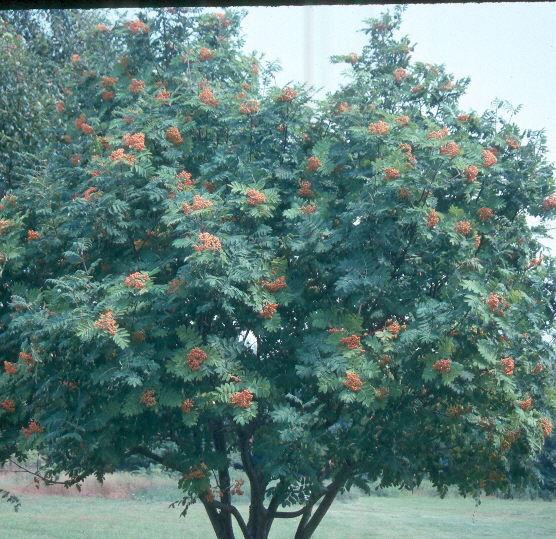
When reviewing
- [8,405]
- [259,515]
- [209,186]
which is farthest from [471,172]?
[8,405]

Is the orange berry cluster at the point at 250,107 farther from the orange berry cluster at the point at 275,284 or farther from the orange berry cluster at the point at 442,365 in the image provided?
the orange berry cluster at the point at 442,365

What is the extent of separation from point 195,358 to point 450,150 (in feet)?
9.80

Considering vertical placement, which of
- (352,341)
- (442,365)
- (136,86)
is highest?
(136,86)

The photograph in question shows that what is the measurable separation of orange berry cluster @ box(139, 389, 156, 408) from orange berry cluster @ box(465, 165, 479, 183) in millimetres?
3598

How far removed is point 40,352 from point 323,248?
284cm

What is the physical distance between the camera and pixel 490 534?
1697cm

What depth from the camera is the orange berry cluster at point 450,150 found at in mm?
7020

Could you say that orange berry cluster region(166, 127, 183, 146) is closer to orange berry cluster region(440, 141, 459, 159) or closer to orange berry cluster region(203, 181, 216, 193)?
orange berry cluster region(203, 181, 216, 193)

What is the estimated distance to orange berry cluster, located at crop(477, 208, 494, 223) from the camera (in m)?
7.62

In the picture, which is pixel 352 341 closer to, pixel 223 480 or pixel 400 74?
pixel 223 480

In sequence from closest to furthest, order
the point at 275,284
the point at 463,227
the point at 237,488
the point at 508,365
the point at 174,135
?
the point at 508,365 < the point at 463,227 < the point at 275,284 < the point at 174,135 < the point at 237,488

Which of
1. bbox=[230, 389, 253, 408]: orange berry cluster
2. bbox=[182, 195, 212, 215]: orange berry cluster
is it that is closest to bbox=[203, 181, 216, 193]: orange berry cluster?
bbox=[182, 195, 212, 215]: orange berry cluster

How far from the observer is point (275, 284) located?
23.4 feet

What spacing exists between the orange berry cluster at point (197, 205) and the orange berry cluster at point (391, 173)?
1.61 meters
